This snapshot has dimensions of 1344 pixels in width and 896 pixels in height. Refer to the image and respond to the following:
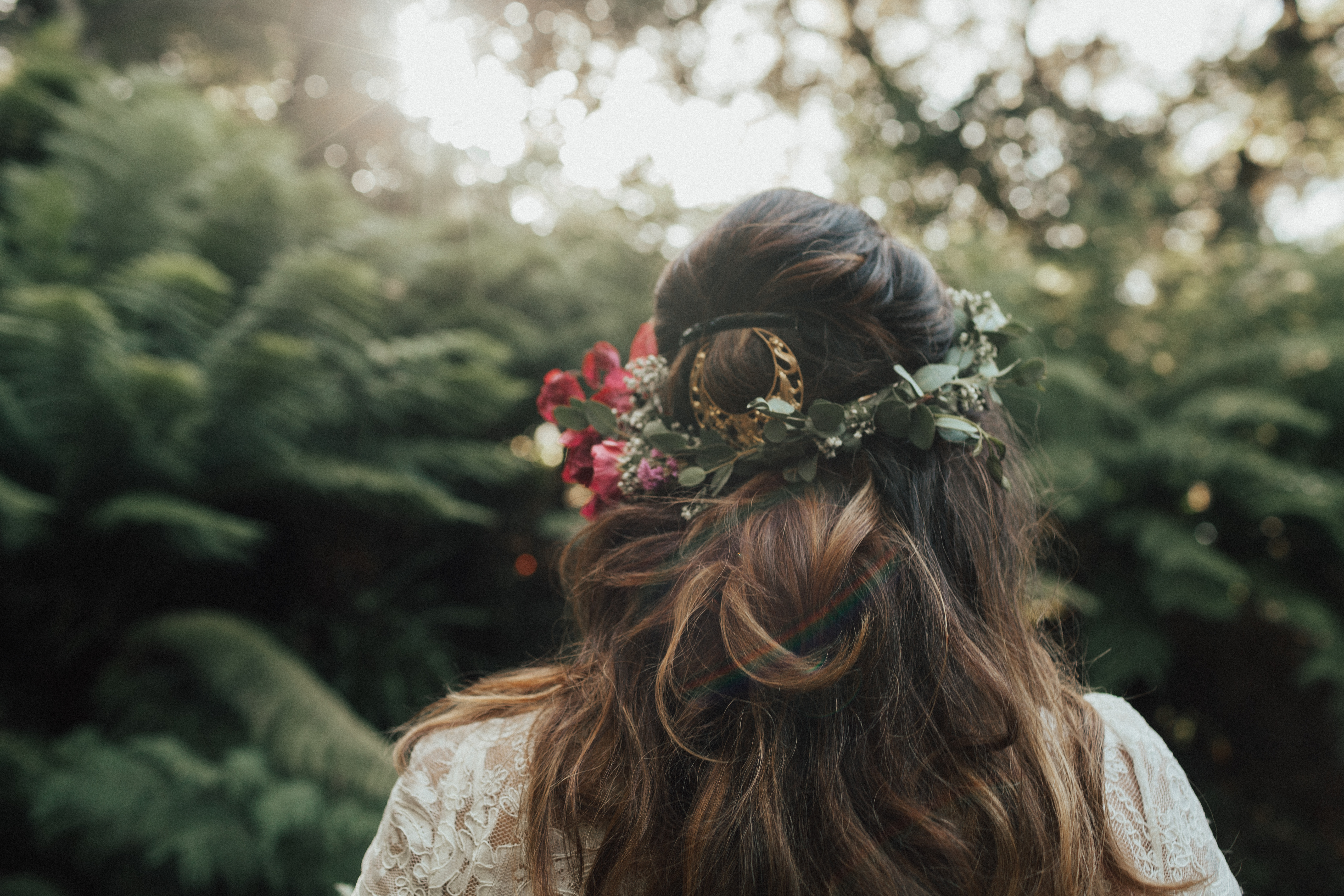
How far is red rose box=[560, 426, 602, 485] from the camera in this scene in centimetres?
111

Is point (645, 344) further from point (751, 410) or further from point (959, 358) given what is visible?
point (959, 358)

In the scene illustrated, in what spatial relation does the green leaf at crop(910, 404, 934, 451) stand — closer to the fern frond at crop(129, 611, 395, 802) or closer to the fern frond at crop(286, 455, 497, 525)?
the fern frond at crop(129, 611, 395, 802)

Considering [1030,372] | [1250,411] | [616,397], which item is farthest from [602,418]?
[1250,411]

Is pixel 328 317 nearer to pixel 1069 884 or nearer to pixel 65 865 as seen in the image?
pixel 65 865

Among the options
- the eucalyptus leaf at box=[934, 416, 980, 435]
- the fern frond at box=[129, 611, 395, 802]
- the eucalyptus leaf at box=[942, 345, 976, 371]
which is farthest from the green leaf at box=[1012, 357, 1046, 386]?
the fern frond at box=[129, 611, 395, 802]

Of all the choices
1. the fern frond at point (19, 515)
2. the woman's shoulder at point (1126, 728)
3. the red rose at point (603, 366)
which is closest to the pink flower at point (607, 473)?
the red rose at point (603, 366)

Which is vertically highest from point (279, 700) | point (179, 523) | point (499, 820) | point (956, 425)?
point (179, 523)

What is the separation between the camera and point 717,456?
2.96 ft

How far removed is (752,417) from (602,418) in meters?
0.27

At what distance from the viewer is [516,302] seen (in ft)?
11.7

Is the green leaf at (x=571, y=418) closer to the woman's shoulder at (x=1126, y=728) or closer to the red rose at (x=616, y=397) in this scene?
the red rose at (x=616, y=397)

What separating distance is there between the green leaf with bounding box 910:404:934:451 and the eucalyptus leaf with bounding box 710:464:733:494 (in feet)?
0.71

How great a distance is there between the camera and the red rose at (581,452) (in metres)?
1.11

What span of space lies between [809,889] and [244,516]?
288 cm
